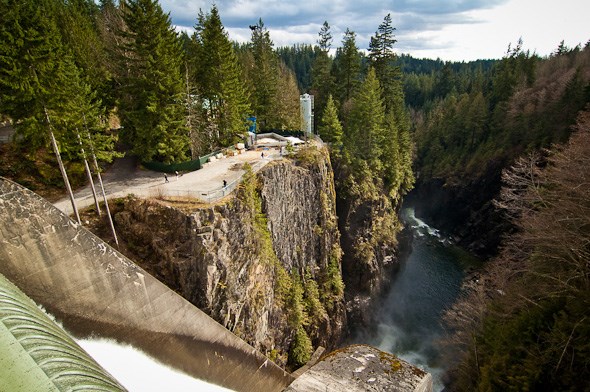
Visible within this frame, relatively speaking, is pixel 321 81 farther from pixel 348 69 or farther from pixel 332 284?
pixel 332 284

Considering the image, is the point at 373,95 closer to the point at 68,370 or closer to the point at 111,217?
the point at 111,217

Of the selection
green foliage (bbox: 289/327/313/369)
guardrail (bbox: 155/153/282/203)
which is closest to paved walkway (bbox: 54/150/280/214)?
guardrail (bbox: 155/153/282/203)

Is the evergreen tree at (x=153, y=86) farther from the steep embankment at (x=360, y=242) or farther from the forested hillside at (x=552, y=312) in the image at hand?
the forested hillside at (x=552, y=312)

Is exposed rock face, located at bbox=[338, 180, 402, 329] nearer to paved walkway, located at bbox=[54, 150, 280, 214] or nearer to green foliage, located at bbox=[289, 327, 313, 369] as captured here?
green foliage, located at bbox=[289, 327, 313, 369]

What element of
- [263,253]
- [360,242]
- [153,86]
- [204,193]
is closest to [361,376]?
[204,193]

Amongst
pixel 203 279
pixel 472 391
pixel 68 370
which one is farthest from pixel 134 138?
pixel 472 391

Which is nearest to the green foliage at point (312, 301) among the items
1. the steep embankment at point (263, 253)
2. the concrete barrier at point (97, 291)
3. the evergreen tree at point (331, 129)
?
the steep embankment at point (263, 253)

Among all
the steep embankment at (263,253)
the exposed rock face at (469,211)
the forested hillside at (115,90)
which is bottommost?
the exposed rock face at (469,211)
